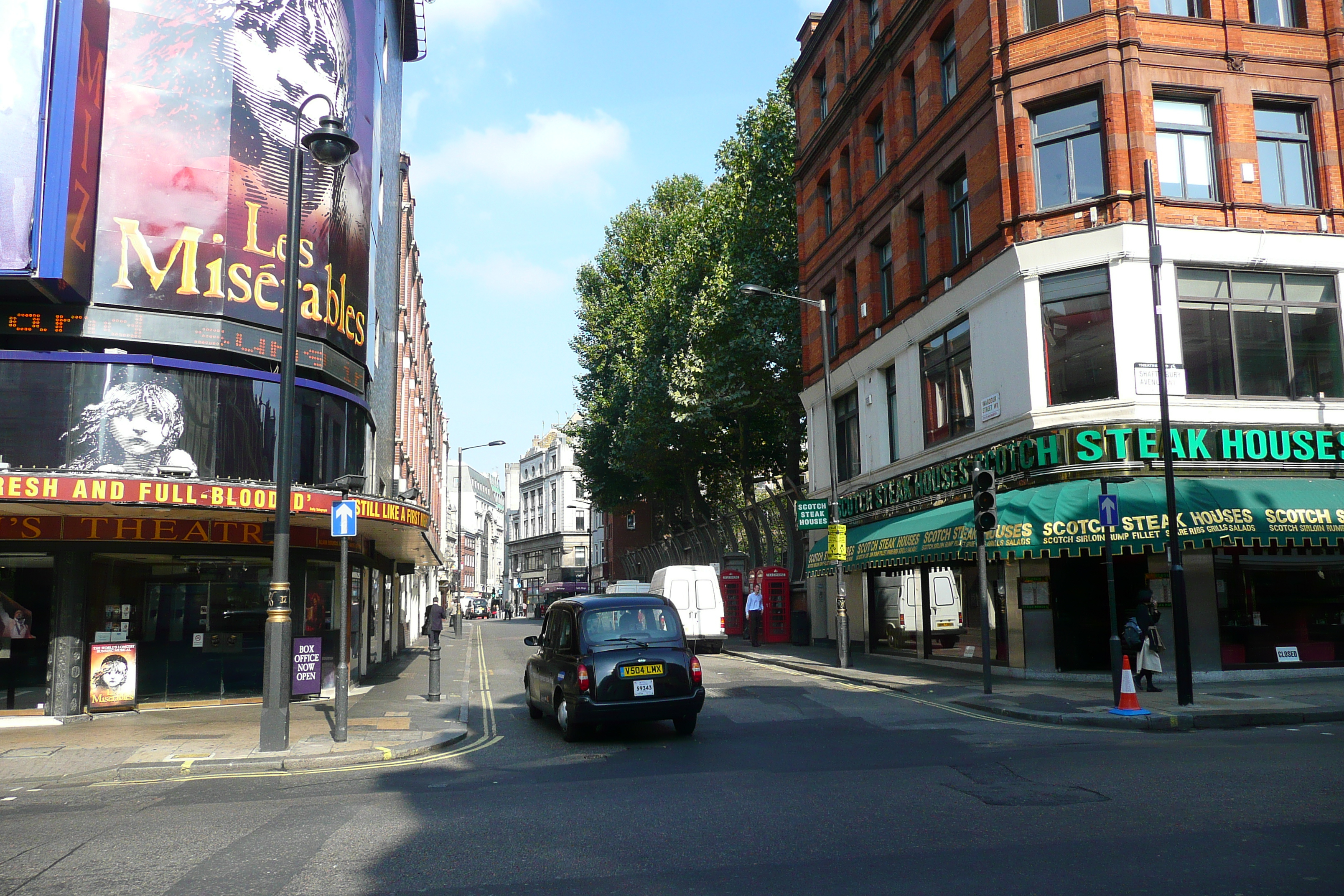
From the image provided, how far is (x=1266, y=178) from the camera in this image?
19.0m

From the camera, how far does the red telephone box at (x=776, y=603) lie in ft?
111

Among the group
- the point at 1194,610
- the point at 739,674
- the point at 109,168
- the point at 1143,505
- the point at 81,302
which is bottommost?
the point at 739,674

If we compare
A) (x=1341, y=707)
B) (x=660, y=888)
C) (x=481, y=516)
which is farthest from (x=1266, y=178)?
(x=481, y=516)

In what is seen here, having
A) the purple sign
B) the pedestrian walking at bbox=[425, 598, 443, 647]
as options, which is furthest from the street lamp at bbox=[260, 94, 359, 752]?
the pedestrian walking at bbox=[425, 598, 443, 647]

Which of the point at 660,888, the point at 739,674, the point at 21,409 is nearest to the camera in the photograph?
the point at 660,888

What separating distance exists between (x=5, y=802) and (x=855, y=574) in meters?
22.6

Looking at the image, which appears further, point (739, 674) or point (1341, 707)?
point (739, 674)

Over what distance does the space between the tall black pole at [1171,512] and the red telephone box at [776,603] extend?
61.6ft

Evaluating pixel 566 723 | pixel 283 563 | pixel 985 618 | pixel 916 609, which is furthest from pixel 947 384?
pixel 283 563

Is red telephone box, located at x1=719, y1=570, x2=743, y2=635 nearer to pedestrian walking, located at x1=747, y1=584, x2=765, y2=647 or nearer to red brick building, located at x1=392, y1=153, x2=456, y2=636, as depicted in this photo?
pedestrian walking, located at x1=747, y1=584, x2=765, y2=647

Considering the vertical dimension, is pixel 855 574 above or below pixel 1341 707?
above

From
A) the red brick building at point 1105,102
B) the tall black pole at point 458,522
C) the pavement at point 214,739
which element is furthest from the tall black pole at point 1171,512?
the tall black pole at point 458,522

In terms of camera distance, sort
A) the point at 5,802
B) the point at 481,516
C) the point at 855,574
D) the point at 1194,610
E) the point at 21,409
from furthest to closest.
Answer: the point at 481,516 → the point at 855,574 → the point at 1194,610 → the point at 21,409 → the point at 5,802

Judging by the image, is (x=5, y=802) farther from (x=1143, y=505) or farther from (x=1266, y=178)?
(x=1266, y=178)
